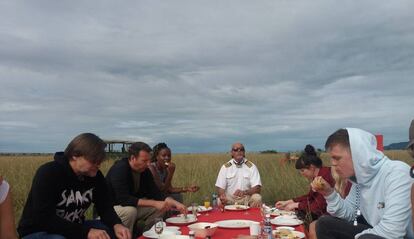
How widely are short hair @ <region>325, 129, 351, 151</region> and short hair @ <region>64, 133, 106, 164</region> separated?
6.15 ft

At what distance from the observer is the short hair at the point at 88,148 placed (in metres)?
3.24

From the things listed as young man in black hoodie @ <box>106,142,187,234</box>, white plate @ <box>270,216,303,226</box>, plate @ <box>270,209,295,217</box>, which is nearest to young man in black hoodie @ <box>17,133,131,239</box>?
young man in black hoodie @ <box>106,142,187,234</box>

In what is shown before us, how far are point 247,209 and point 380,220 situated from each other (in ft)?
6.62

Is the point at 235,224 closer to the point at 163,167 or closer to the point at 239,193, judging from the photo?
the point at 239,193

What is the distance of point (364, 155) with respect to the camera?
2922 millimetres

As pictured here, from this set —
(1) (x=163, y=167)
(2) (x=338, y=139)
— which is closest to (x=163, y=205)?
(1) (x=163, y=167)

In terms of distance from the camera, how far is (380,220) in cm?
301

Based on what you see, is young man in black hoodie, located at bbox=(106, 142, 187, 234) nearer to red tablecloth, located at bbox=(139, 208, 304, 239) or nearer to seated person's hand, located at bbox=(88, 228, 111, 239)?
red tablecloth, located at bbox=(139, 208, 304, 239)

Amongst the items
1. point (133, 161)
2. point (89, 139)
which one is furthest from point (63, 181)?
point (133, 161)

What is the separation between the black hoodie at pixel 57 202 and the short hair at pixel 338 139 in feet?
7.07

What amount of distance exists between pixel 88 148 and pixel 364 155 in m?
2.19

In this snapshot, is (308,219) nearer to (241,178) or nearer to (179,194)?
(241,178)

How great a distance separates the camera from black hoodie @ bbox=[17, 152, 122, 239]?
3.21 metres

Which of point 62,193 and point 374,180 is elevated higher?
point 374,180
